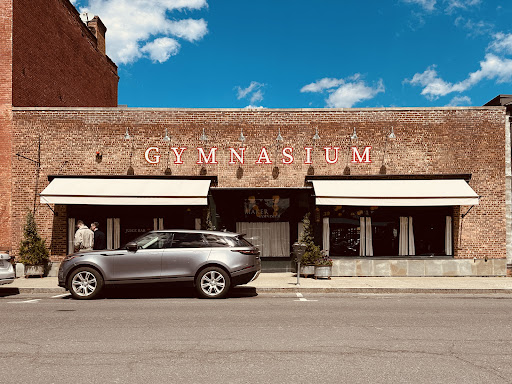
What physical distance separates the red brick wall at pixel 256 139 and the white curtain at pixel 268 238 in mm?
1451

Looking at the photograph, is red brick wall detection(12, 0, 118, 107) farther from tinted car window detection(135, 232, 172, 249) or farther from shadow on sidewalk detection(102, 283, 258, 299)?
tinted car window detection(135, 232, 172, 249)

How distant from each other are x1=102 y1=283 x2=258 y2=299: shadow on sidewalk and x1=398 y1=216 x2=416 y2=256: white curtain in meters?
6.14

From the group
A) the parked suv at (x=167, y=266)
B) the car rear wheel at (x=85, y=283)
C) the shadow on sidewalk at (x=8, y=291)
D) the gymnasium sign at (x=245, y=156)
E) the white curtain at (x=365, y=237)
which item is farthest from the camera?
the gymnasium sign at (x=245, y=156)

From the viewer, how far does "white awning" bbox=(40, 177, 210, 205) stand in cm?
1441

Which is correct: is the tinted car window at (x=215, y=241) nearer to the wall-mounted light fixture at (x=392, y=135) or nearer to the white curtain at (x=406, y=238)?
the white curtain at (x=406, y=238)

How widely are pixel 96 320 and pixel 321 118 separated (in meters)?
10.5

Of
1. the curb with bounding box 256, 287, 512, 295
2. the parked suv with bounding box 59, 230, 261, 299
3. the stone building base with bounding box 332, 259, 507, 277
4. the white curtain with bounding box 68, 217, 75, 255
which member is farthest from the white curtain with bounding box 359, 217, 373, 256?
the white curtain with bounding box 68, 217, 75, 255

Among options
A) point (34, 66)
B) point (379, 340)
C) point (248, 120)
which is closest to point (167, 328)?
point (379, 340)

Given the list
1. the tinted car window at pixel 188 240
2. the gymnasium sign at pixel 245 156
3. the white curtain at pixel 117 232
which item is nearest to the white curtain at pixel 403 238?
the gymnasium sign at pixel 245 156

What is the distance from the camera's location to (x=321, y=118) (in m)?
16.0

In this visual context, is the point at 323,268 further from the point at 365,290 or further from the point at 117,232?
the point at 117,232

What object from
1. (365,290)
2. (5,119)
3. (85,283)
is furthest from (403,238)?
(5,119)

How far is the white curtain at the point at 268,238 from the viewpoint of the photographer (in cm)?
1623

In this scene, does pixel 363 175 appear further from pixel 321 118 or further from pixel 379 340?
pixel 379 340
